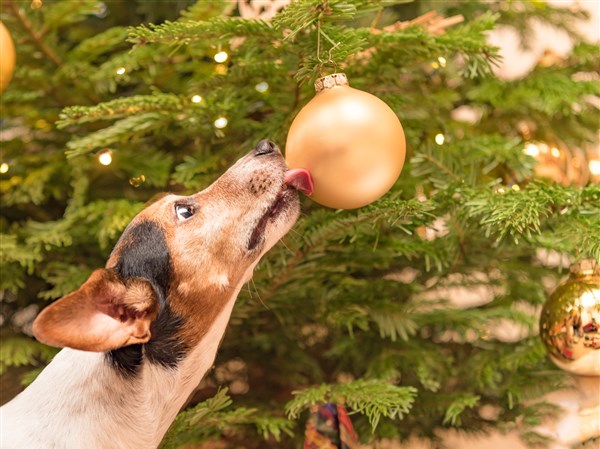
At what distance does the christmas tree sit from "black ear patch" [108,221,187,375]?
0.33 feet

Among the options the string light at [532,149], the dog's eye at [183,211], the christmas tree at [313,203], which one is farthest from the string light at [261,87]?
the string light at [532,149]

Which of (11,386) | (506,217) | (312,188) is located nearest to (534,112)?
(506,217)

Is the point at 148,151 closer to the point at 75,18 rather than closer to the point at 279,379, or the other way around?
the point at 75,18

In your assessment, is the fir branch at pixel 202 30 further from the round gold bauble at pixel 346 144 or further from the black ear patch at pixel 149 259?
the black ear patch at pixel 149 259

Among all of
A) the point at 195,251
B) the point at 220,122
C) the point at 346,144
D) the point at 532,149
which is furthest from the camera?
the point at 532,149

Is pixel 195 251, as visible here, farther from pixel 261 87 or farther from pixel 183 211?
pixel 261 87

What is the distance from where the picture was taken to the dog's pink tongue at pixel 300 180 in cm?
82

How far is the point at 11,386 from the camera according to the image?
3.84ft

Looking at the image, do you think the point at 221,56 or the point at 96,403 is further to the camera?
the point at 221,56

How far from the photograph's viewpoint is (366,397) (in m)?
0.90

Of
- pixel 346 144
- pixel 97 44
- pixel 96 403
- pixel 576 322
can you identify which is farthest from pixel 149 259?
pixel 576 322

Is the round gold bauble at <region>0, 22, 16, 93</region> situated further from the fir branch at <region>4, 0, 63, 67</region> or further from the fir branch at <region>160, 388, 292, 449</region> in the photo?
the fir branch at <region>160, 388, 292, 449</region>

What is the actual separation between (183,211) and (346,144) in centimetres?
26

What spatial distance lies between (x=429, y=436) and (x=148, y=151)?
693 mm
